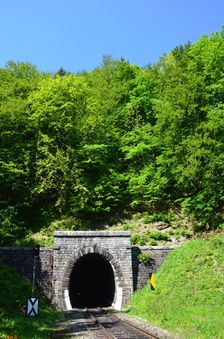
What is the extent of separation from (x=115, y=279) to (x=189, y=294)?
6.49 metres

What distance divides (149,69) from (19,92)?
17.1m

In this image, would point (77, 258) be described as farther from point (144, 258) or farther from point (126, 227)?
point (126, 227)

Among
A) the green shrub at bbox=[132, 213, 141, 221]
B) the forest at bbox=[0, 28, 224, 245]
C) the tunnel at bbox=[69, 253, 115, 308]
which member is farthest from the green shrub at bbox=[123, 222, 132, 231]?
the tunnel at bbox=[69, 253, 115, 308]

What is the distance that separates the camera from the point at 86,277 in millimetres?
33406

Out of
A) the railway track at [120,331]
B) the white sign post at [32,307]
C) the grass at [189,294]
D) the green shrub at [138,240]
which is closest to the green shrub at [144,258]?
the grass at [189,294]

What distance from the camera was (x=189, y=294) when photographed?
63.7 feet

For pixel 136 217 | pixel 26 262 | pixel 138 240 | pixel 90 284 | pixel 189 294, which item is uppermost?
pixel 136 217

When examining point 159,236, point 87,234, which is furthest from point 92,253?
point 159,236

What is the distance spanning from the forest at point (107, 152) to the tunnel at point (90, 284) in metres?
3.22

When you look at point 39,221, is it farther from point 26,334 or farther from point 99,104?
point 26,334

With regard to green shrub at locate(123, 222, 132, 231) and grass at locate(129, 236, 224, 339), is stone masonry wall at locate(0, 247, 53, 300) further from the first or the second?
green shrub at locate(123, 222, 132, 231)

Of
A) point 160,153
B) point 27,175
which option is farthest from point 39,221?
point 160,153

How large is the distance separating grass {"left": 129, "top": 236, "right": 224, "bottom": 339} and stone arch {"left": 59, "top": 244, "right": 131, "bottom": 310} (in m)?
0.82

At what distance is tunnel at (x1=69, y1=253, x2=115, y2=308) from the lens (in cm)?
2972
